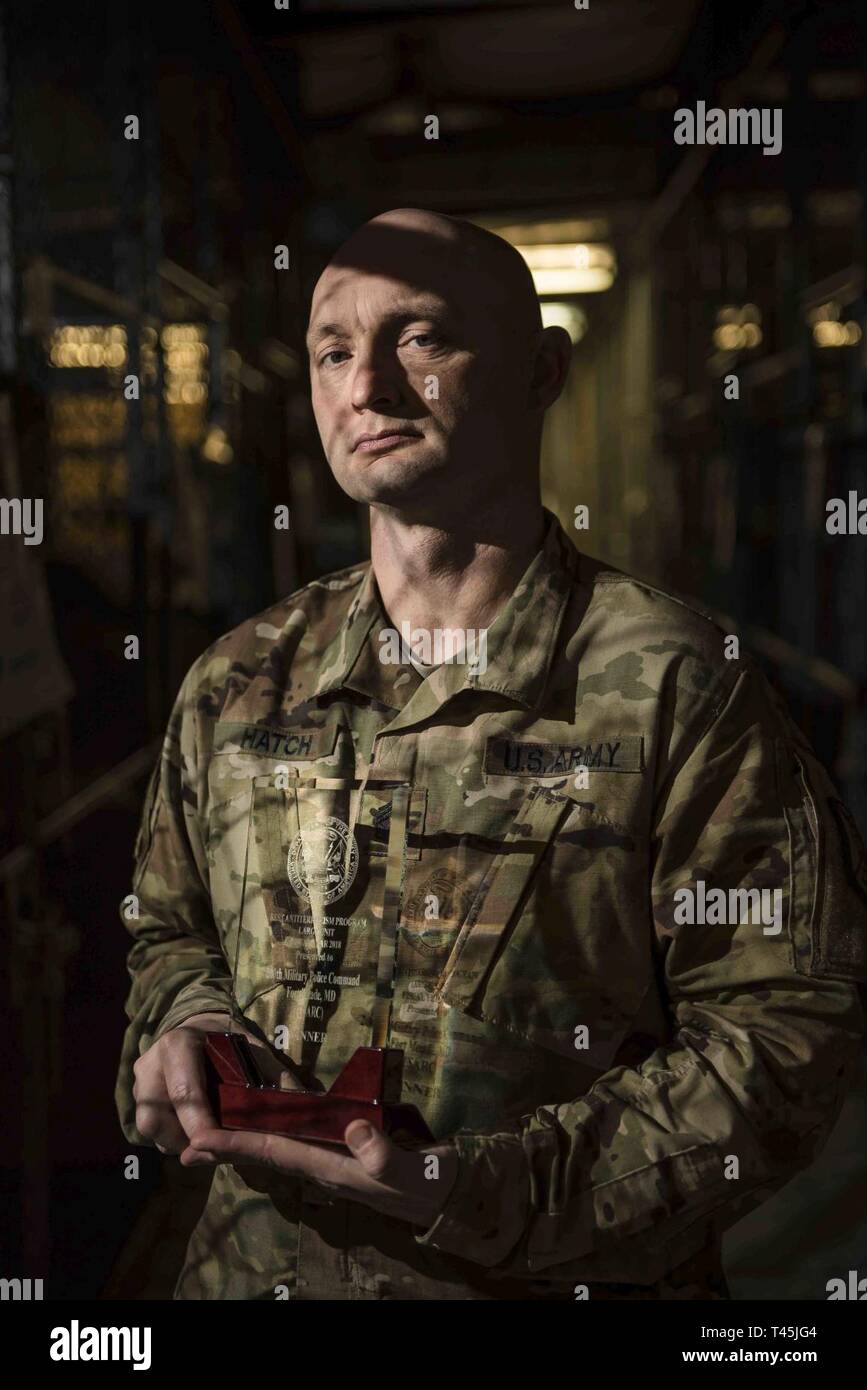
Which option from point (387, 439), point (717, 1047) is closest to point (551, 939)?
point (717, 1047)

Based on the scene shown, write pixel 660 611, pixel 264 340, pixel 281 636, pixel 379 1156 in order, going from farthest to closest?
pixel 264 340 < pixel 281 636 < pixel 660 611 < pixel 379 1156

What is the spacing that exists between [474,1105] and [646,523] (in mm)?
840

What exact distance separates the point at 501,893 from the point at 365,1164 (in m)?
0.30

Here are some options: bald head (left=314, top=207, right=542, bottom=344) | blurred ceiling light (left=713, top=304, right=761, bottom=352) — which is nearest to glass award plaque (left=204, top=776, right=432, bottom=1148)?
bald head (left=314, top=207, right=542, bottom=344)

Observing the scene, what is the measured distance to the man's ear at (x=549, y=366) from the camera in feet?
4.61

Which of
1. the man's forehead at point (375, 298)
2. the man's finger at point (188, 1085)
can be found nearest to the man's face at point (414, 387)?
the man's forehead at point (375, 298)

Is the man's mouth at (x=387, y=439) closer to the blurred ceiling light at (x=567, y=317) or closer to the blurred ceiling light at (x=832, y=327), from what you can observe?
the blurred ceiling light at (x=567, y=317)

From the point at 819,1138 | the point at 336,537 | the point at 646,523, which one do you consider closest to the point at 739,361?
the point at 646,523

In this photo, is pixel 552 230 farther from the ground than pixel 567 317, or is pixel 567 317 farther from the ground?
pixel 552 230

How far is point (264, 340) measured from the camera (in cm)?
169

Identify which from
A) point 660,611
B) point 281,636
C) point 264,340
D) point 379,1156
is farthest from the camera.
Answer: point 264,340

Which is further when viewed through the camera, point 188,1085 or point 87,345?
point 87,345

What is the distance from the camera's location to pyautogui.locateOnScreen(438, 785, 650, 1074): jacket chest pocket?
1.38m

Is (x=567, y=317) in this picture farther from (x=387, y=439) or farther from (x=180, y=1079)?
(x=180, y=1079)
